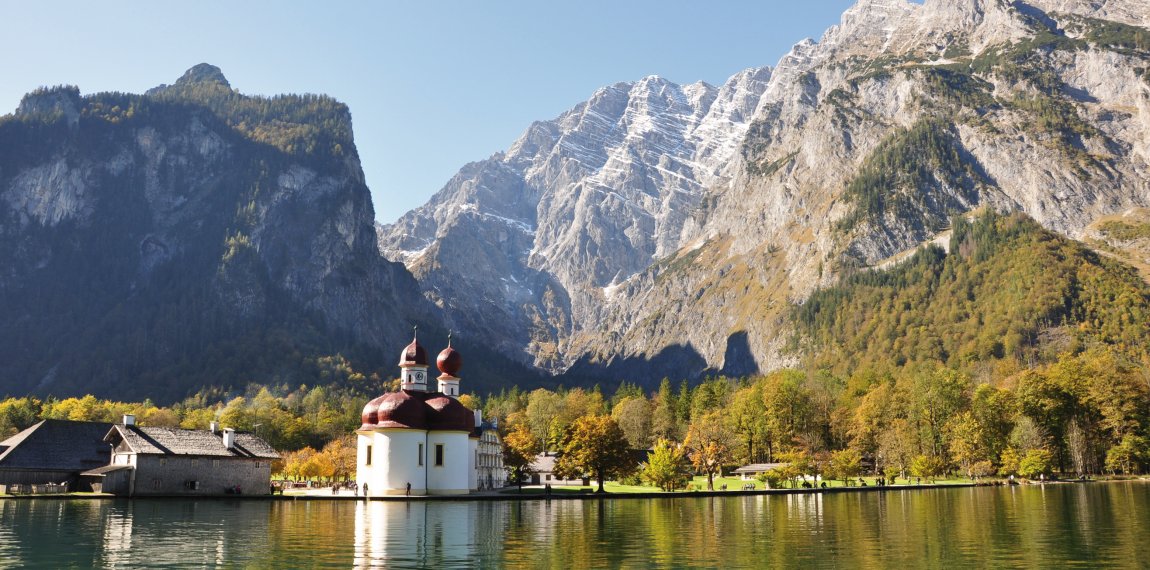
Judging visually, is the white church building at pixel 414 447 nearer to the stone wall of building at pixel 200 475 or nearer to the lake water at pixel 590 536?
the stone wall of building at pixel 200 475

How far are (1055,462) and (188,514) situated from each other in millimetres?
115570

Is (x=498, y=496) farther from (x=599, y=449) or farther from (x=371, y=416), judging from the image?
(x=371, y=416)

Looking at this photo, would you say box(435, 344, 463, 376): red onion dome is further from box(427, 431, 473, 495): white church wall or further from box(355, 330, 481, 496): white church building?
box(427, 431, 473, 495): white church wall

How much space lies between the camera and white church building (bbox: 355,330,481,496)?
9069cm

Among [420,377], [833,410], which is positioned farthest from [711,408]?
[420,377]

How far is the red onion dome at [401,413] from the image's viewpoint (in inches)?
3610

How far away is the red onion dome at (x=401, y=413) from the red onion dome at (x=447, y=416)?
0.93 meters

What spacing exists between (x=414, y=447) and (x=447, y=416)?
4.74 meters

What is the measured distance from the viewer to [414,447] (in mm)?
91562

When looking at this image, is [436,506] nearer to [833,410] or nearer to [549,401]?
[833,410]

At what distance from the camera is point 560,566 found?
3195cm

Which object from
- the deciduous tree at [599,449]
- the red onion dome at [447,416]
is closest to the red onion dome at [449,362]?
the red onion dome at [447,416]

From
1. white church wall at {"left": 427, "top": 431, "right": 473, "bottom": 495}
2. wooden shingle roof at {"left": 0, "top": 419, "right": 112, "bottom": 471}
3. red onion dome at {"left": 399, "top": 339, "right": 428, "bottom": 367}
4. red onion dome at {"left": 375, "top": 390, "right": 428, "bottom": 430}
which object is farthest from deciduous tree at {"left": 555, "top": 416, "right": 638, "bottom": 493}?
wooden shingle roof at {"left": 0, "top": 419, "right": 112, "bottom": 471}

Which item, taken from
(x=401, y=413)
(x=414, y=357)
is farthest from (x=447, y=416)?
(x=414, y=357)
